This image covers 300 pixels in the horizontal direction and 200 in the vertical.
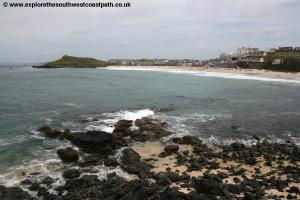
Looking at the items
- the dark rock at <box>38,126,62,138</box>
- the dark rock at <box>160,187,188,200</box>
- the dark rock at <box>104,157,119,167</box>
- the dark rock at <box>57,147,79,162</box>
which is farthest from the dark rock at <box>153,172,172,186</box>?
the dark rock at <box>38,126,62,138</box>

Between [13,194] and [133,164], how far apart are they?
24.1 ft

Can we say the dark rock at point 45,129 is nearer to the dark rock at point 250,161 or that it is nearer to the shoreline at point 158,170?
the shoreline at point 158,170

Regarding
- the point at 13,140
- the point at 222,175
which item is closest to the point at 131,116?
the point at 13,140

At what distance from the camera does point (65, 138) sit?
2712 cm

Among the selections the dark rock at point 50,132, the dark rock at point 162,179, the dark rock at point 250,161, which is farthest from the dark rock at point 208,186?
the dark rock at point 50,132

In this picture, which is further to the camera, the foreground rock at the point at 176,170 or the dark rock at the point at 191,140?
the dark rock at the point at 191,140

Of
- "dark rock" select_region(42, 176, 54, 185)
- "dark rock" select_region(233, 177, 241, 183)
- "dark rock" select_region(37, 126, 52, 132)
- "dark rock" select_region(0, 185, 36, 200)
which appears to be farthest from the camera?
"dark rock" select_region(37, 126, 52, 132)

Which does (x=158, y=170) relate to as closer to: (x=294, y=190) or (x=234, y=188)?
(x=234, y=188)

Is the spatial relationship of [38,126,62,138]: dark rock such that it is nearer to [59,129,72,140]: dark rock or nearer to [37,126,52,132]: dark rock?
[37,126,52,132]: dark rock

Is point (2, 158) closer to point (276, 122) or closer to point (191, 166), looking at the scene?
point (191, 166)

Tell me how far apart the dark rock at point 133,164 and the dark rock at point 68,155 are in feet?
10.6

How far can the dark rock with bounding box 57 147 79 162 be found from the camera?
2230 centimetres

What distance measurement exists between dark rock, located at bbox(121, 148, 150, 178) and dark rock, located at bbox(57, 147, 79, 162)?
324 centimetres

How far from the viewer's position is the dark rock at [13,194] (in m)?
16.8
